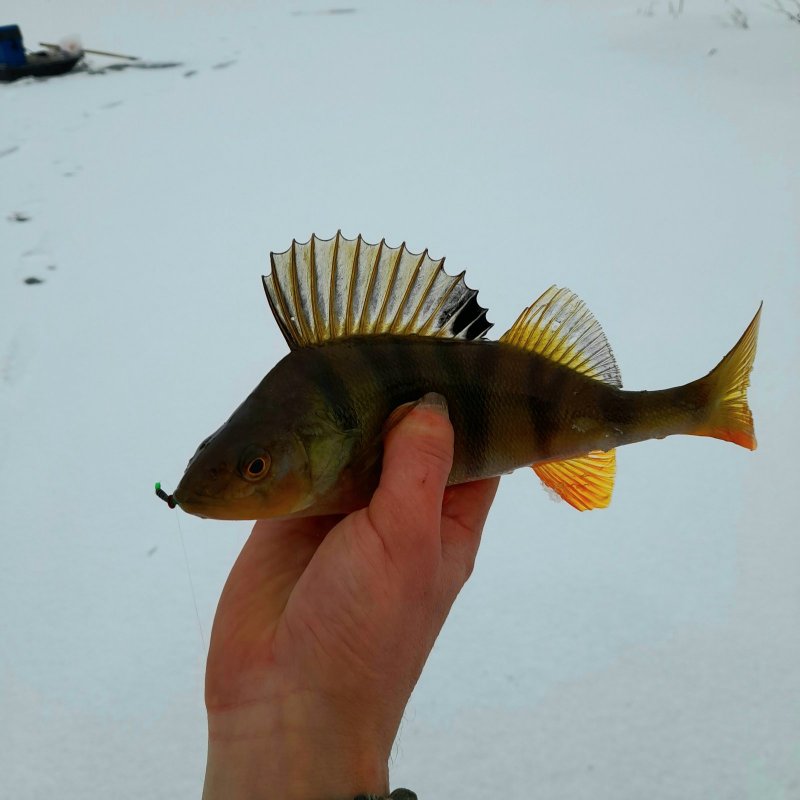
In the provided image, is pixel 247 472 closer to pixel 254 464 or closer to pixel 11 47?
pixel 254 464

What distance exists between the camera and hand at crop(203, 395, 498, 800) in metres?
0.98

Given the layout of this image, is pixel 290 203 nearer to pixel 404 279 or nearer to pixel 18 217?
pixel 18 217

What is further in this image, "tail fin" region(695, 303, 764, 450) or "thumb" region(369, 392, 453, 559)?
"tail fin" region(695, 303, 764, 450)

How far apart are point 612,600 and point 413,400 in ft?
3.10

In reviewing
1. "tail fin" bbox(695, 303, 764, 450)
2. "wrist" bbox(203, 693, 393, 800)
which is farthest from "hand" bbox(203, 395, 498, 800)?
"tail fin" bbox(695, 303, 764, 450)

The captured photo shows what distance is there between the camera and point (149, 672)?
5.50ft

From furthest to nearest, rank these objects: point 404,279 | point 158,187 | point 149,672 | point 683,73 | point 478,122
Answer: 1. point 683,73
2. point 478,122
3. point 158,187
4. point 149,672
5. point 404,279

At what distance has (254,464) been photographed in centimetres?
96

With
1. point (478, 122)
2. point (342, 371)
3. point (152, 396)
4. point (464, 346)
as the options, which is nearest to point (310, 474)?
point (342, 371)

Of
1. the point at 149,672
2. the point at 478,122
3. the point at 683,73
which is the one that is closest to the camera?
the point at 149,672

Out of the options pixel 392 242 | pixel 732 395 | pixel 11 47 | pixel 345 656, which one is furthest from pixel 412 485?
pixel 11 47

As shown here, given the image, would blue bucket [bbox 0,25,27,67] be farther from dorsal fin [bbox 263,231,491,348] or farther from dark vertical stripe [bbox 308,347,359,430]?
dark vertical stripe [bbox 308,347,359,430]

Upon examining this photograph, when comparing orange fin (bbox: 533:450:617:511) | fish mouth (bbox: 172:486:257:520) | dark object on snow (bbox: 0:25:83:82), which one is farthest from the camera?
dark object on snow (bbox: 0:25:83:82)

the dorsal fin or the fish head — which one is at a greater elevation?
the dorsal fin
